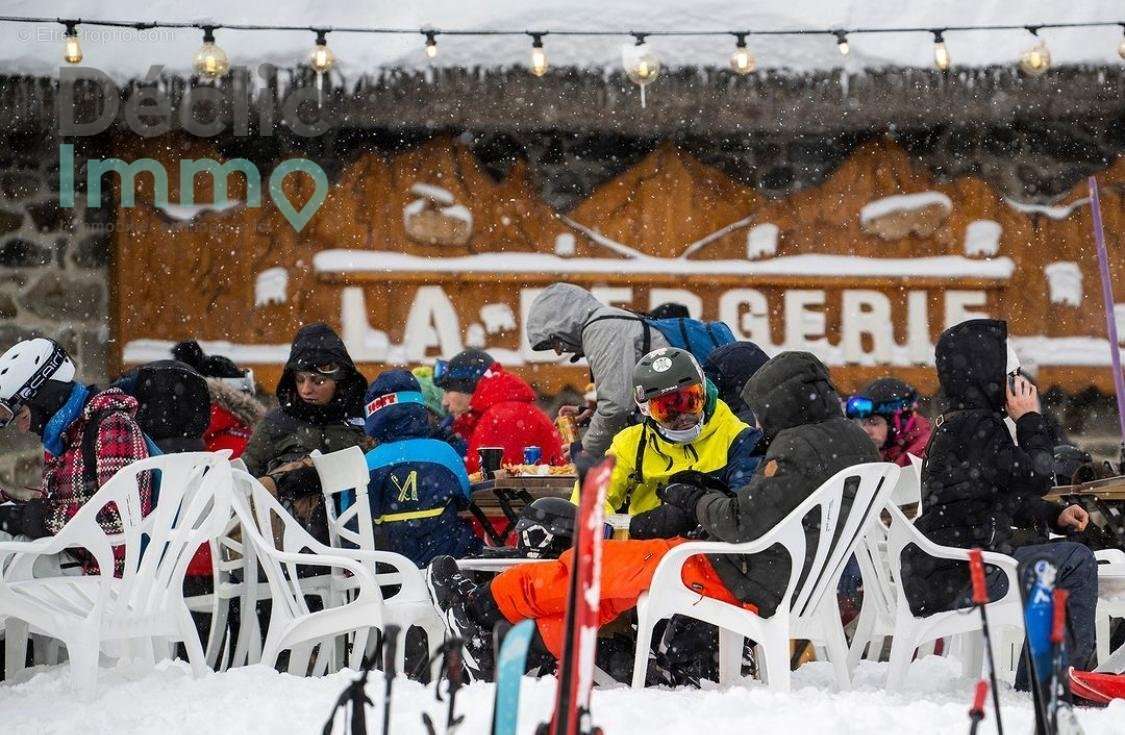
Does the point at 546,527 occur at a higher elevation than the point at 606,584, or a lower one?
higher

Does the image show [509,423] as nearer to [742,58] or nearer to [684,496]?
[684,496]

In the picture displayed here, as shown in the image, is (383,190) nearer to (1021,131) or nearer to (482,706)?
(1021,131)

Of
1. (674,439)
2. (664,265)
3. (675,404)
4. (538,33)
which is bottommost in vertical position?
(674,439)

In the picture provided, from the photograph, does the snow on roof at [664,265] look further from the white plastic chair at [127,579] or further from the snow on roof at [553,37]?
the white plastic chair at [127,579]

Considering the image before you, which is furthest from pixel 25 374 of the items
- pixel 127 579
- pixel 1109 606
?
pixel 1109 606

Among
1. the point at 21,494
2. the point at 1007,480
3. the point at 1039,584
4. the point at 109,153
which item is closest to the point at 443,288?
the point at 109,153

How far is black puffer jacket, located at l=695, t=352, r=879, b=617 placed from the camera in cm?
449

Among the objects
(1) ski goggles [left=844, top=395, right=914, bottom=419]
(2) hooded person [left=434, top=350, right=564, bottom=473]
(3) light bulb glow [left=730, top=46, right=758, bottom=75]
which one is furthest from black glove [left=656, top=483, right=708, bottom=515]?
(3) light bulb glow [left=730, top=46, right=758, bottom=75]

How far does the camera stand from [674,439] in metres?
5.09

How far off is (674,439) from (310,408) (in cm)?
190

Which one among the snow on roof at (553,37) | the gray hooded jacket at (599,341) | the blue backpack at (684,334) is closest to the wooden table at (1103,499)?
the blue backpack at (684,334)

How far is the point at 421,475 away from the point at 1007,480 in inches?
83.1

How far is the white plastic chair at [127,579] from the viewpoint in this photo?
15.1 ft

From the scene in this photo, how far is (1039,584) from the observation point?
2076mm
